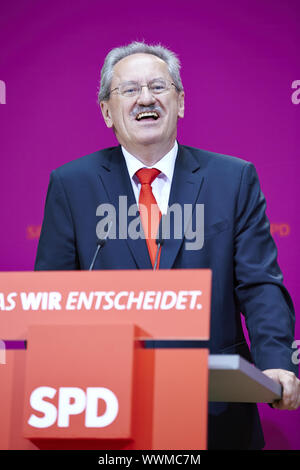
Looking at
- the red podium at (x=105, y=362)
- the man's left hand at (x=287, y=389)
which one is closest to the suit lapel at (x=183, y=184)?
the man's left hand at (x=287, y=389)

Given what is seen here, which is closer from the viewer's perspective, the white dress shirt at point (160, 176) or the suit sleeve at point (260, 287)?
the suit sleeve at point (260, 287)

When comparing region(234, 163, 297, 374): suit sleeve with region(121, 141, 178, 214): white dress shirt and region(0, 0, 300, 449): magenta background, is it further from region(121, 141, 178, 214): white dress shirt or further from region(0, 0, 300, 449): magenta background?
region(0, 0, 300, 449): magenta background

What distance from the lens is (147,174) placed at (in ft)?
7.29

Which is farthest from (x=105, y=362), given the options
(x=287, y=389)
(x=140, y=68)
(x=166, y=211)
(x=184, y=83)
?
(x=184, y=83)

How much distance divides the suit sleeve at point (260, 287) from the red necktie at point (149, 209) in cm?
23

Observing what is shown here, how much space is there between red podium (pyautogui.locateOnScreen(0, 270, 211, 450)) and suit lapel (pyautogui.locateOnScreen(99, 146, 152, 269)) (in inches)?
23.7

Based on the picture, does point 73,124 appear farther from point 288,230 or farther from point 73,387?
point 73,387

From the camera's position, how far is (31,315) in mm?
1394

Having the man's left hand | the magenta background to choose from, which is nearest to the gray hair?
the magenta background

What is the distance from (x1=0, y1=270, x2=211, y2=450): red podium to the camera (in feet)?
4.22

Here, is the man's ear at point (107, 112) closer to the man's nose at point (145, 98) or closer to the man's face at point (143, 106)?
the man's face at point (143, 106)

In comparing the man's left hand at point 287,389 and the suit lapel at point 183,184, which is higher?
the suit lapel at point 183,184

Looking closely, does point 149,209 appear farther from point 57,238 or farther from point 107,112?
point 107,112

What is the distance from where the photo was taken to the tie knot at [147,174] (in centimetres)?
221
